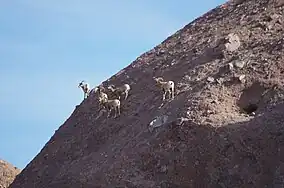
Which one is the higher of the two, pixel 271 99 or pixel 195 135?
pixel 271 99

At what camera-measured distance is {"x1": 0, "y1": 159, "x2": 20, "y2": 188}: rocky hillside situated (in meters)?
43.2

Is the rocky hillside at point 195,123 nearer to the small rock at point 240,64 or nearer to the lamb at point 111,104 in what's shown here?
the small rock at point 240,64

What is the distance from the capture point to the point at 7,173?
44375 millimetres

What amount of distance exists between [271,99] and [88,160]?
7.69m

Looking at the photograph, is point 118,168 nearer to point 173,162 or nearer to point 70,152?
point 173,162

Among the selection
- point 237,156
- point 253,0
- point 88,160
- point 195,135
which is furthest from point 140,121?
point 253,0

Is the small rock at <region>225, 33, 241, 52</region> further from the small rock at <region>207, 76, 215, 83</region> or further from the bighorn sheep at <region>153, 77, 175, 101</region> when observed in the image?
the bighorn sheep at <region>153, 77, 175, 101</region>

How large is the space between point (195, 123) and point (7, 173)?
2529cm

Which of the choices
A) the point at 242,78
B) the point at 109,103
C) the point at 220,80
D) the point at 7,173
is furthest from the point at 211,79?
the point at 7,173

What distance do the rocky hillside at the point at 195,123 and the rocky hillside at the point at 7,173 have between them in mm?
12221

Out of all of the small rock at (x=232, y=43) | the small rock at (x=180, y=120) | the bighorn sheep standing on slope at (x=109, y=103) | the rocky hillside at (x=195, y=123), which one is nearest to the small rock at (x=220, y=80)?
the rocky hillside at (x=195, y=123)

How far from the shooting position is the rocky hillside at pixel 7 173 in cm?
4315

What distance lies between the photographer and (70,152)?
28125 mm

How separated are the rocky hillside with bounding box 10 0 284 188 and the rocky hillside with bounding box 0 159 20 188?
481 inches
